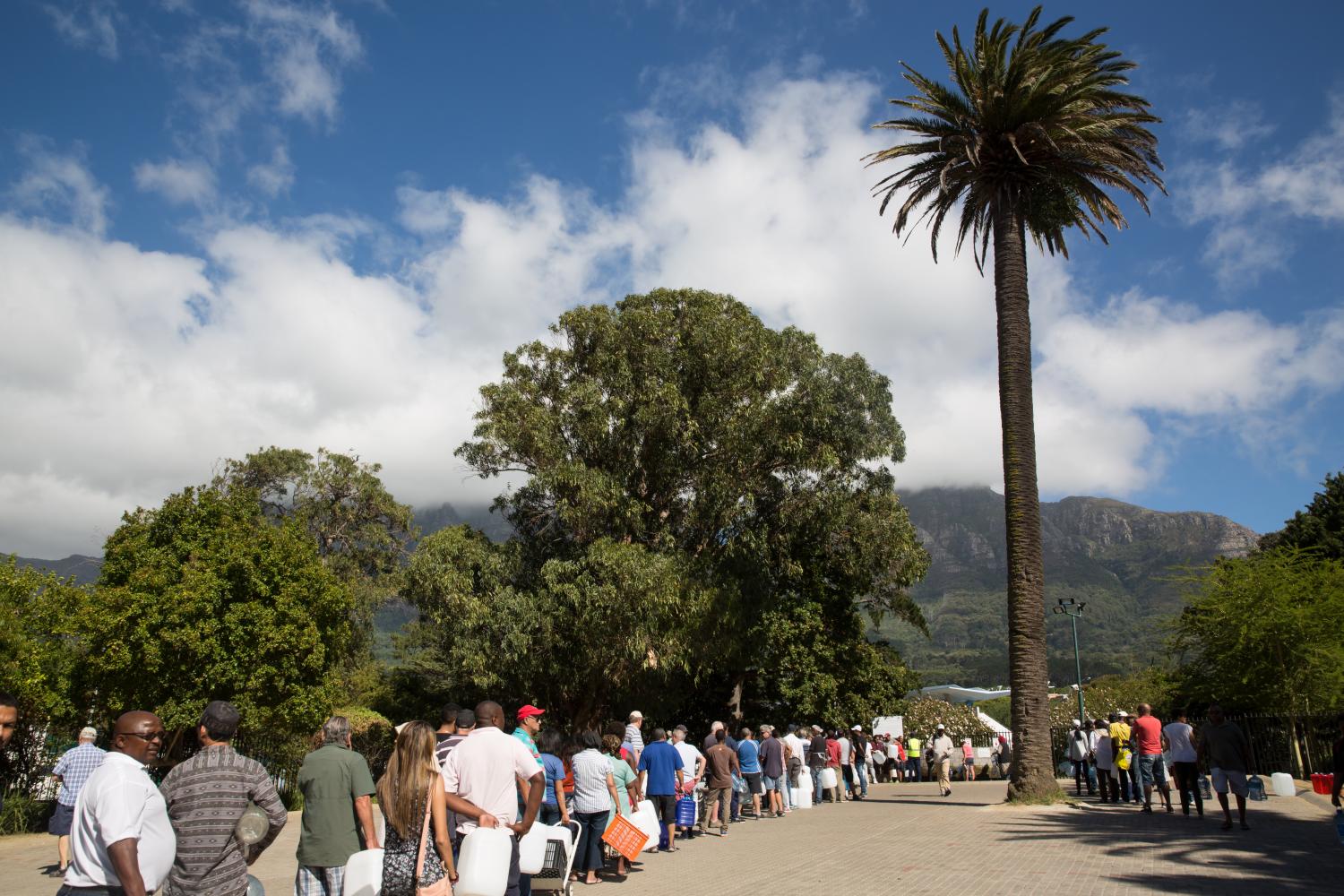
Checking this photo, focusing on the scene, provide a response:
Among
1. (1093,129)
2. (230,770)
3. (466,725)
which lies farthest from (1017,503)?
(230,770)

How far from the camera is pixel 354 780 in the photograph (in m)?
5.97

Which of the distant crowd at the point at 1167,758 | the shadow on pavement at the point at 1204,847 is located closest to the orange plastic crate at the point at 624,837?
the shadow on pavement at the point at 1204,847

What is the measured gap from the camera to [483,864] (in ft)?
18.0

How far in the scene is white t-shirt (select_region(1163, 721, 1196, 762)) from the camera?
44.4 feet

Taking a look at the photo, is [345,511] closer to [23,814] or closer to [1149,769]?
[23,814]

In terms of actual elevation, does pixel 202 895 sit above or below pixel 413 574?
below

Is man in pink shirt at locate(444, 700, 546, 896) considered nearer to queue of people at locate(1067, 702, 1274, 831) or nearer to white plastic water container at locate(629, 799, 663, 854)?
white plastic water container at locate(629, 799, 663, 854)

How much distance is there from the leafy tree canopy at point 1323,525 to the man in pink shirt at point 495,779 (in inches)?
1346

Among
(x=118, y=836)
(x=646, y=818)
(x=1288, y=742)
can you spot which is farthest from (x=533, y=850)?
(x=1288, y=742)

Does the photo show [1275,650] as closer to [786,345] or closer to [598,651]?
[786,345]

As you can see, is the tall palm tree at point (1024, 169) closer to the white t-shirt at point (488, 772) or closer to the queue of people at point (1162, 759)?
the queue of people at point (1162, 759)

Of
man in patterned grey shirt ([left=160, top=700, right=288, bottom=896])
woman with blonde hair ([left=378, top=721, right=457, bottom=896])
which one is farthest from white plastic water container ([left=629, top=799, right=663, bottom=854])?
man in patterned grey shirt ([left=160, top=700, right=288, bottom=896])

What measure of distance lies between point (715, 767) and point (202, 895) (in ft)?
36.1

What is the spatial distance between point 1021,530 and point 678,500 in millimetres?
10983
